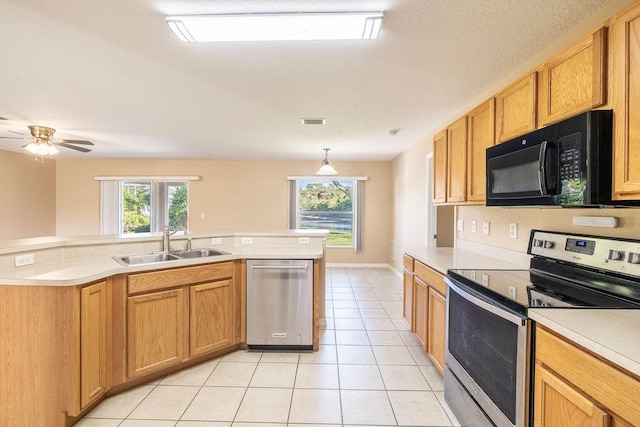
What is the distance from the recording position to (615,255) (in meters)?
1.40

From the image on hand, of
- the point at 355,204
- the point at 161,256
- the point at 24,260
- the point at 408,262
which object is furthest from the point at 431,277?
the point at 355,204

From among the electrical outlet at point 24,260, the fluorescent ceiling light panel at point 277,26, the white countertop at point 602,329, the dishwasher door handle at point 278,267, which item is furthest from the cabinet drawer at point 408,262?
the electrical outlet at point 24,260

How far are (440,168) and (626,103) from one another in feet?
5.77

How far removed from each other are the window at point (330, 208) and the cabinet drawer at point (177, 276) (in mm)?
3812

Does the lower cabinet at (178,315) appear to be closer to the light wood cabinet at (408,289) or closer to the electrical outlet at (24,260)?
the electrical outlet at (24,260)

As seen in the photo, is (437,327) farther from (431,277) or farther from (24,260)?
(24,260)

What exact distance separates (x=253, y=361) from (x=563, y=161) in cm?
254

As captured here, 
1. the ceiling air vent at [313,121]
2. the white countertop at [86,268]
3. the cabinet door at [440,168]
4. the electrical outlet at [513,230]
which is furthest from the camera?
the ceiling air vent at [313,121]

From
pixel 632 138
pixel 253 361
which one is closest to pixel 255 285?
pixel 253 361

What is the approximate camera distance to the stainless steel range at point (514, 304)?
1284mm

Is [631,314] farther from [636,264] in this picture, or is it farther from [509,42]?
[509,42]

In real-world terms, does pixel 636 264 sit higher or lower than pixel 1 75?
lower

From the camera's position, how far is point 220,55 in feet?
6.39

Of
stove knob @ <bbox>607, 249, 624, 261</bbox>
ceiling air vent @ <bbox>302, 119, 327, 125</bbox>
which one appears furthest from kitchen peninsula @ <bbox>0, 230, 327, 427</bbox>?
stove knob @ <bbox>607, 249, 624, 261</bbox>
